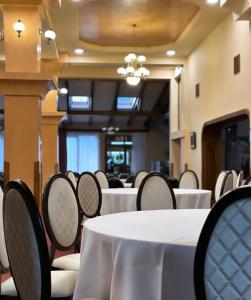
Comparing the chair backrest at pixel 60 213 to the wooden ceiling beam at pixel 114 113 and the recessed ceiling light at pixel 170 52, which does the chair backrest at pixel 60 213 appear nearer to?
the recessed ceiling light at pixel 170 52

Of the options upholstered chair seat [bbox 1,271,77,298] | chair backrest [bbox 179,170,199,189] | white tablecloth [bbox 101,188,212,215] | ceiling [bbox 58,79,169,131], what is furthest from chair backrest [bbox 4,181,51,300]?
ceiling [bbox 58,79,169,131]

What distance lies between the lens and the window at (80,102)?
17.8 m

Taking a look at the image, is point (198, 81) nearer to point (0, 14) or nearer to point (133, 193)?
point (0, 14)

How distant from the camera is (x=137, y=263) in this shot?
1.94 meters

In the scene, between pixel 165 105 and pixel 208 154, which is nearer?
pixel 208 154

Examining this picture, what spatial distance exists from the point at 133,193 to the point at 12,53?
9.41ft

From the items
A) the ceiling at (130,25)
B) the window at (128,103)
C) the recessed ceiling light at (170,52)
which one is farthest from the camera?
the window at (128,103)

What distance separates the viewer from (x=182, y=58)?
11.7 metres

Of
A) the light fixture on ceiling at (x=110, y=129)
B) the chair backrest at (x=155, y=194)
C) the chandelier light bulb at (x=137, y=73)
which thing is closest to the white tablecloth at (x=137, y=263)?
the chair backrest at (x=155, y=194)

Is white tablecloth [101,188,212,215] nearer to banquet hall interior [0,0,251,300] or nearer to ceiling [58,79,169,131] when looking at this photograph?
banquet hall interior [0,0,251,300]

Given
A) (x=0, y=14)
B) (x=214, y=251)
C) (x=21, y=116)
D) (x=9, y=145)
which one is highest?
(x=0, y=14)

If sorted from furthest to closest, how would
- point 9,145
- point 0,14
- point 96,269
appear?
point 0,14 < point 9,145 < point 96,269

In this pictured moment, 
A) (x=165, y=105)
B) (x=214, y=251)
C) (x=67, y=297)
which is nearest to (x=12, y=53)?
(x=67, y=297)

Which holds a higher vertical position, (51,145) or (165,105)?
(165,105)
